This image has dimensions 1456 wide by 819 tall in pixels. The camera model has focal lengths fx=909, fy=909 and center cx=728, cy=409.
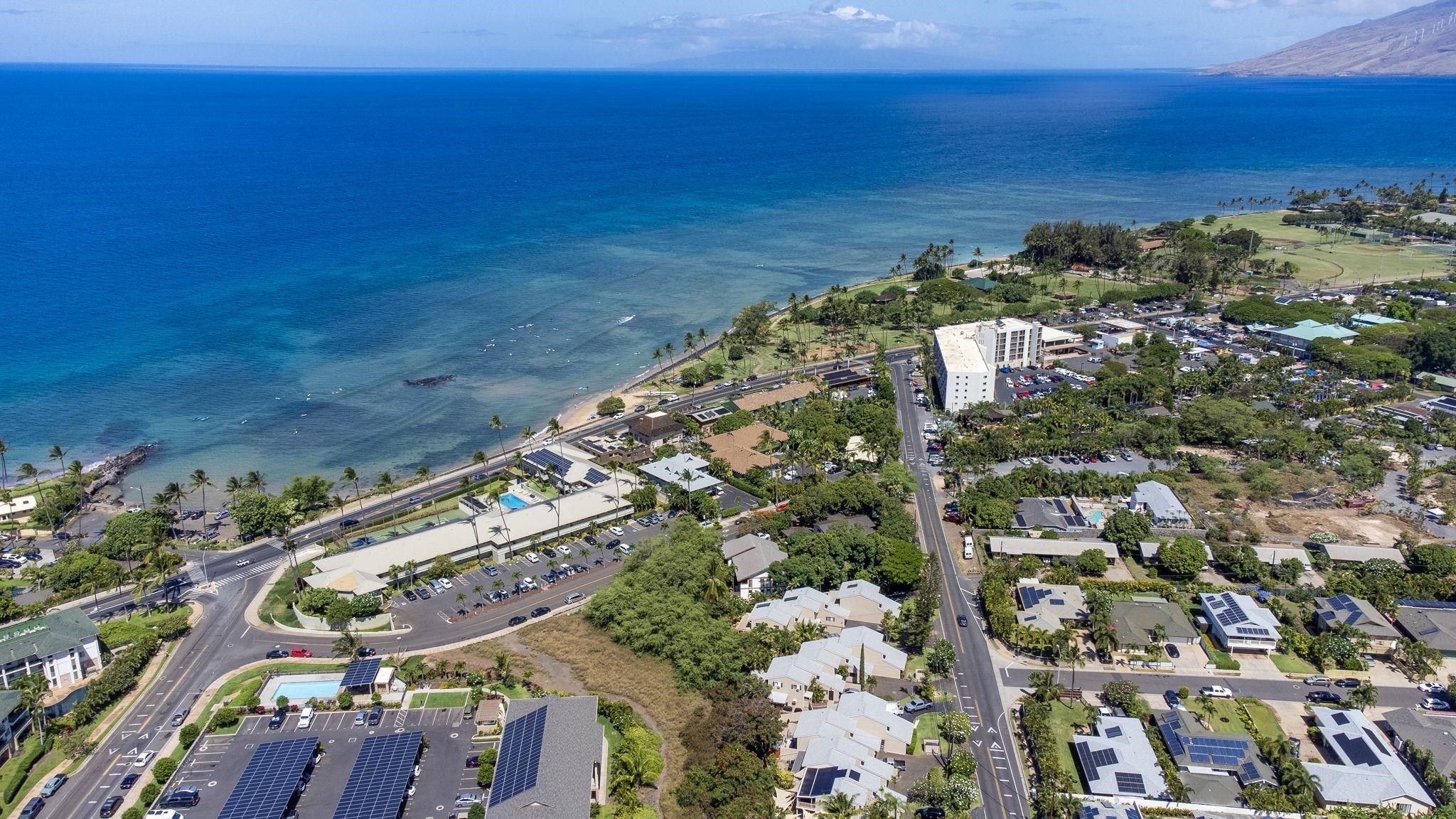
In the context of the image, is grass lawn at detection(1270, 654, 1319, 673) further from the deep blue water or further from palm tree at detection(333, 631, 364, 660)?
the deep blue water

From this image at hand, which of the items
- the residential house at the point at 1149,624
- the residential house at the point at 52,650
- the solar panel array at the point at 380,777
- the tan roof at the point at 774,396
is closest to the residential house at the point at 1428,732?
the residential house at the point at 1149,624

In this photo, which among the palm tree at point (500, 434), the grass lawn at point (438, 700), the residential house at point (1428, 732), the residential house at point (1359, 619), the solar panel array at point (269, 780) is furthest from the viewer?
the palm tree at point (500, 434)

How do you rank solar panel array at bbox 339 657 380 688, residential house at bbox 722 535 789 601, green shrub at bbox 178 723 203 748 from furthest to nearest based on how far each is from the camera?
residential house at bbox 722 535 789 601
solar panel array at bbox 339 657 380 688
green shrub at bbox 178 723 203 748

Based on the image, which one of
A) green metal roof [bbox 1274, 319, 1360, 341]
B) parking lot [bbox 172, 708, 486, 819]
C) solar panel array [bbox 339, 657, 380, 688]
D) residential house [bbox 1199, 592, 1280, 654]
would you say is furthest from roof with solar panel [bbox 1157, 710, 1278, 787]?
green metal roof [bbox 1274, 319, 1360, 341]

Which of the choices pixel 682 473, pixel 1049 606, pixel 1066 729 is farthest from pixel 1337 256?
pixel 1066 729

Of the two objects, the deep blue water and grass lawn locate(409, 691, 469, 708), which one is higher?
the deep blue water

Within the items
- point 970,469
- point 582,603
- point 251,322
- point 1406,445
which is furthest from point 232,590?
point 1406,445

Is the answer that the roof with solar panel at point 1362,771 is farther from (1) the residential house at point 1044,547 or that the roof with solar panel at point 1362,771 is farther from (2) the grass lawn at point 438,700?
(2) the grass lawn at point 438,700
